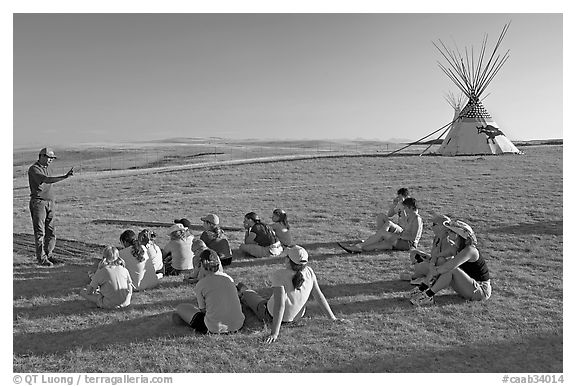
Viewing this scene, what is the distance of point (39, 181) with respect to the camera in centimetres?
782

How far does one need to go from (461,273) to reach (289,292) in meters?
2.23

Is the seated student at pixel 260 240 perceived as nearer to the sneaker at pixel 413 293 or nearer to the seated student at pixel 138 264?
the seated student at pixel 138 264

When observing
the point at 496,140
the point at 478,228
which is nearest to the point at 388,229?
the point at 478,228

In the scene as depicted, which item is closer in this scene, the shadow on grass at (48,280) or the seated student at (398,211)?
the shadow on grass at (48,280)

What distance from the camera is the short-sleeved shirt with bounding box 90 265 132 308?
5.90 metres

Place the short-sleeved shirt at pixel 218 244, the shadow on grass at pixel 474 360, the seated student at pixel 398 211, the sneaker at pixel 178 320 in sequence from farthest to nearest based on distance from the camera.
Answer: the seated student at pixel 398 211
the short-sleeved shirt at pixel 218 244
the sneaker at pixel 178 320
the shadow on grass at pixel 474 360

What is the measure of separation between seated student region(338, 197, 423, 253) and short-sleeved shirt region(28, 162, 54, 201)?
5.11 m

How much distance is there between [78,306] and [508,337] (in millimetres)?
5196

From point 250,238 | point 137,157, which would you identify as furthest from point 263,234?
point 137,157

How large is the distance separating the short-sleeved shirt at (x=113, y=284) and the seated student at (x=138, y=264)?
0.40 metres

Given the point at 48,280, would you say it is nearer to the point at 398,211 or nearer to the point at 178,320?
the point at 178,320

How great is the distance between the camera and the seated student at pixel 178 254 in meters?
7.34

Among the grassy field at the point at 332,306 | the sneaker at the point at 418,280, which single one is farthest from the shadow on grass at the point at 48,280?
the sneaker at the point at 418,280

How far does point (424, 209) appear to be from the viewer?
1330 centimetres
